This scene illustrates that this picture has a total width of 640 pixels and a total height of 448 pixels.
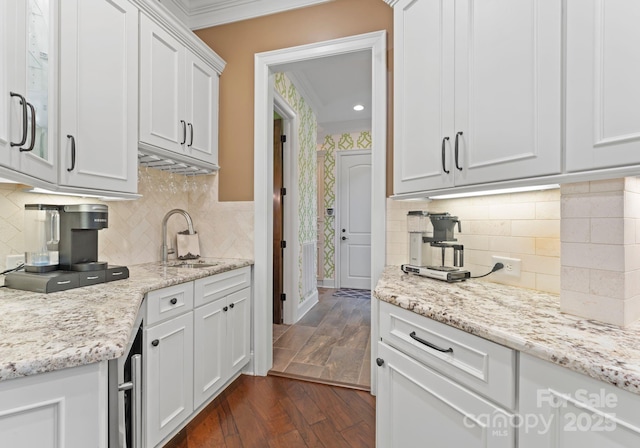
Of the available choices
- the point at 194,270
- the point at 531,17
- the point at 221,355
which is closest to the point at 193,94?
the point at 194,270

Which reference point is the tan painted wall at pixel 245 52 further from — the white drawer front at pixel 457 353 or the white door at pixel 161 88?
the white drawer front at pixel 457 353

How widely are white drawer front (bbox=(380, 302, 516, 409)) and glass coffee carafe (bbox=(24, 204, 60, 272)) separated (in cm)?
163

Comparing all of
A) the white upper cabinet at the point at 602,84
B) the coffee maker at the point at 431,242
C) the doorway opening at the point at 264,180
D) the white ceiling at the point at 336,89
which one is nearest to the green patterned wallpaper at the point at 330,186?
the white ceiling at the point at 336,89

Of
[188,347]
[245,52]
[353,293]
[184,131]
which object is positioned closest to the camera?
[188,347]

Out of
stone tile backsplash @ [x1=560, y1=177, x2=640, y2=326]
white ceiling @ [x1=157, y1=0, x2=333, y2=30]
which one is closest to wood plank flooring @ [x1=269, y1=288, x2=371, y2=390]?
stone tile backsplash @ [x1=560, y1=177, x2=640, y2=326]

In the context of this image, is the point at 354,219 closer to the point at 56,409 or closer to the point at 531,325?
the point at 531,325

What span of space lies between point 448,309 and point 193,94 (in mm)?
2194

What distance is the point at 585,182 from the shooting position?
96 cm

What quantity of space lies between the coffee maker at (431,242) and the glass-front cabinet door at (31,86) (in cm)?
178

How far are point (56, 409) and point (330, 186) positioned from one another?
502 centimetres

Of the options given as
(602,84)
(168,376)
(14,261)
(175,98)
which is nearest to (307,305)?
(168,376)

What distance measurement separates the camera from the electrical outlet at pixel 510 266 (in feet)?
4.58

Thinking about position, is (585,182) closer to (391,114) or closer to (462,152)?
(462,152)

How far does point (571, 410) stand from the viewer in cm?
67
